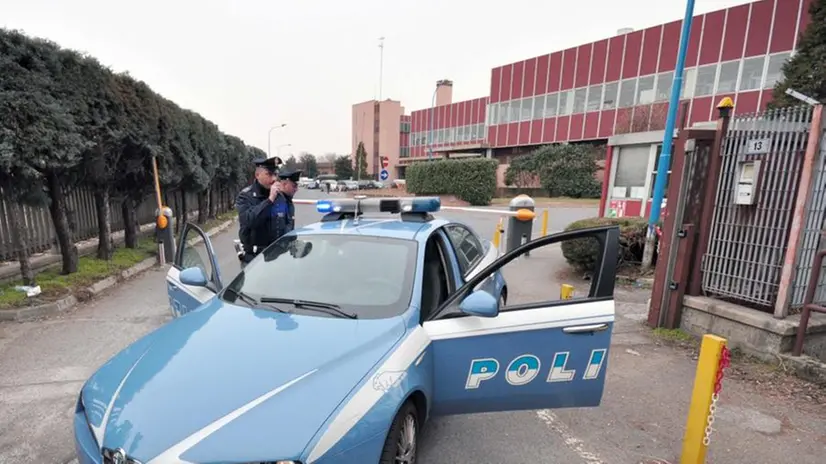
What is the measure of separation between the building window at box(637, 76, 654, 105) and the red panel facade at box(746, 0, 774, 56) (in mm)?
4980

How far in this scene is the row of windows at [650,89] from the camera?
22.7m

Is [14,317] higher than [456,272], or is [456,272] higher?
[456,272]

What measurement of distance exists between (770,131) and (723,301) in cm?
183

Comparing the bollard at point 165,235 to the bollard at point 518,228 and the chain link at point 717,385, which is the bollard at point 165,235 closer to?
the bollard at point 518,228

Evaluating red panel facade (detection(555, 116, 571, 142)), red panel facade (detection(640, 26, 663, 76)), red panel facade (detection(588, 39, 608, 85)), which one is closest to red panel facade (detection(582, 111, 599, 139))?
red panel facade (detection(555, 116, 571, 142))

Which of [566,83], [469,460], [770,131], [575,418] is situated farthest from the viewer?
[566,83]

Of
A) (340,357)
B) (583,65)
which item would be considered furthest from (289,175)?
(583,65)

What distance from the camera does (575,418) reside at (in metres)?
3.32

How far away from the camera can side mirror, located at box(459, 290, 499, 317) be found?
2436 mm

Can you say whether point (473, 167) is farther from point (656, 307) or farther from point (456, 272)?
point (456, 272)

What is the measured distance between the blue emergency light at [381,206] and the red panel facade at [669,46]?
2833cm

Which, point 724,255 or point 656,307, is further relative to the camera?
point 656,307

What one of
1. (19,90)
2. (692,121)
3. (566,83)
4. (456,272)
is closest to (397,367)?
(456,272)

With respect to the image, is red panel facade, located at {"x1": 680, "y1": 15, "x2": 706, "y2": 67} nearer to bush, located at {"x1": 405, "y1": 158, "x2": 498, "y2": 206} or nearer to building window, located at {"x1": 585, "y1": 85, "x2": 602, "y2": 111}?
building window, located at {"x1": 585, "y1": 85, "x2": 602, "y2": 111}
